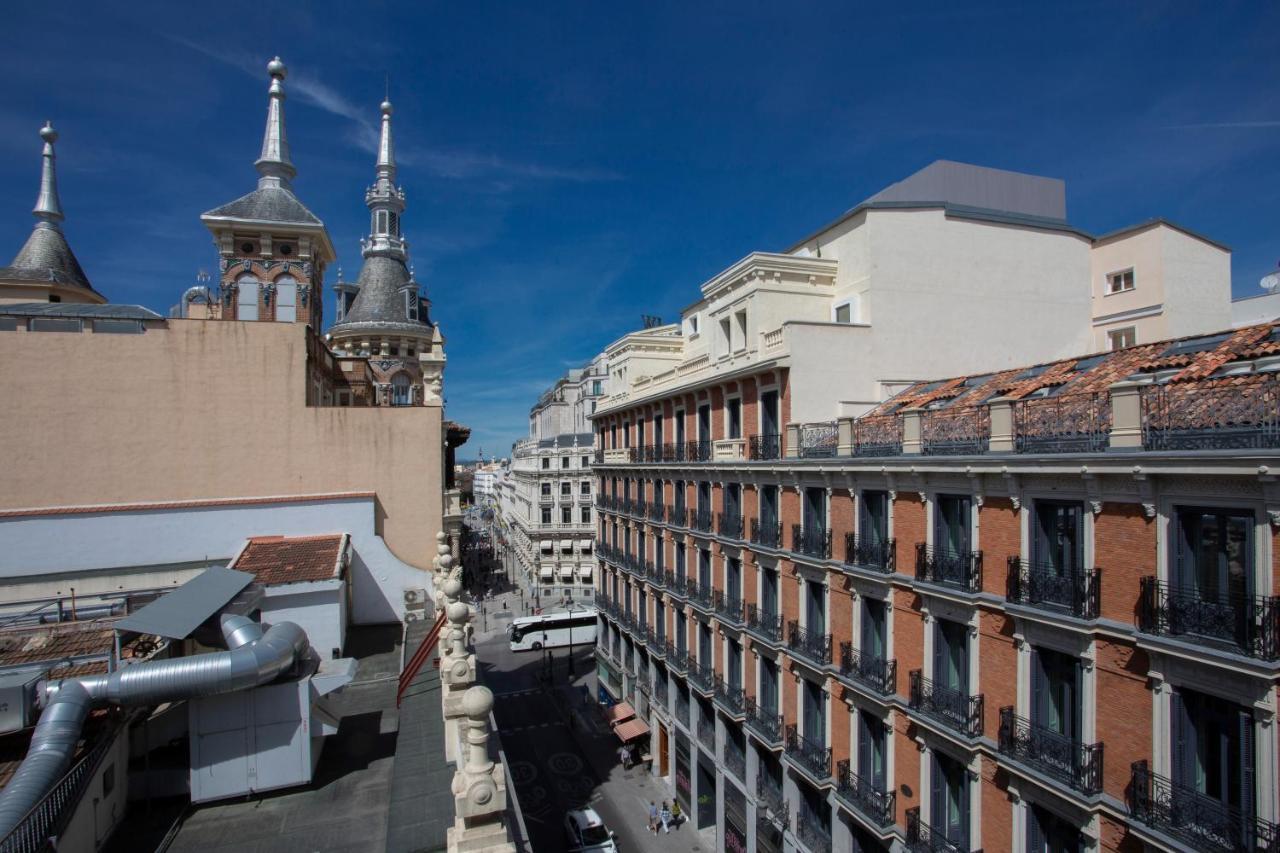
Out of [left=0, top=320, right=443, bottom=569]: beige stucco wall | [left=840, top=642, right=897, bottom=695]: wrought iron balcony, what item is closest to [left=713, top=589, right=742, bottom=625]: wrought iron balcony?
[left=840, top=642, right=897, bottom=695]: wrought iron balcony

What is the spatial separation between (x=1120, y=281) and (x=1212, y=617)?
1995cm

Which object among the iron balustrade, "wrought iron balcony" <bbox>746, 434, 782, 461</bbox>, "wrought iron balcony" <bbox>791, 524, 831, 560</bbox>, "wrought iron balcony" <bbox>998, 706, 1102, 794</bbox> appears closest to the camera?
"wrought iron balcony" <bbox>998, 706, 1102, 794</bbox>

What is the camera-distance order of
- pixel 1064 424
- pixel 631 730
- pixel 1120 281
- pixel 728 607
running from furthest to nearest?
pixel 631 730 < pixel 728 607 < pixel 1120 281 < pixel 1064 424

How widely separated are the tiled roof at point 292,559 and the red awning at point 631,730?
2076 cm

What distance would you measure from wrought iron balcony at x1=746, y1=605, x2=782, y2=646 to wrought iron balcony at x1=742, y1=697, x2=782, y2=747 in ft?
8.27

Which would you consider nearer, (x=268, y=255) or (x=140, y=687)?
(x=140, y=687)

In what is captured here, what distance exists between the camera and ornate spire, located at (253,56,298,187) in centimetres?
3162

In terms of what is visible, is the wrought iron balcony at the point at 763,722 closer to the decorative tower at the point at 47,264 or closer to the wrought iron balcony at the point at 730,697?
the wrought iron balcony at the point at 730,697

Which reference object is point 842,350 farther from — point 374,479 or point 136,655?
point 136,655

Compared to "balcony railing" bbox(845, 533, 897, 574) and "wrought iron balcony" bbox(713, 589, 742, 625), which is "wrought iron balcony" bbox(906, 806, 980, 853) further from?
"wrought iron balcony" bbox(713, 589, 742, 625)

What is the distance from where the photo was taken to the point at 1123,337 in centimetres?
2550

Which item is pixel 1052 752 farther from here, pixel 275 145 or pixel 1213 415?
pixel 275 145

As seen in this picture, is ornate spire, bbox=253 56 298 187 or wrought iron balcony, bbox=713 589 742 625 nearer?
wrought iron balcony, bbox=713 589 742 625

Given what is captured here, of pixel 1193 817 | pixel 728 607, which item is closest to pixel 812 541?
pixel 728 607
